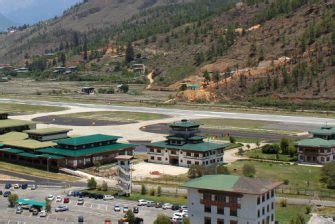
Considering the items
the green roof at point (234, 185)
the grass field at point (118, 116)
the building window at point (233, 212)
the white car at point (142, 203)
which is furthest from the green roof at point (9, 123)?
the building window at point (233, 212)

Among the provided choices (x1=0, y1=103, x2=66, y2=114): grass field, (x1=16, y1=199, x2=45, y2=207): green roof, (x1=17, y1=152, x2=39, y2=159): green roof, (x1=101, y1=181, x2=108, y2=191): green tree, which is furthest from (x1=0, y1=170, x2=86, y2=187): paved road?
(x1=0, y1=103, x2=66, y2=114): grass field

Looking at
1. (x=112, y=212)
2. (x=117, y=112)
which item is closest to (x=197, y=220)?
(x=112, y=212)

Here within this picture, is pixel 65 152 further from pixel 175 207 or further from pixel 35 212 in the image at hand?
pixel 175 207

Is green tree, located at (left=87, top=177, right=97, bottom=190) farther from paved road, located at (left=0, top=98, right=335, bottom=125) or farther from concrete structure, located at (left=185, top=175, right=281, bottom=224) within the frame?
paved road, located at (left=0, top=98, right=335, bottom=125)

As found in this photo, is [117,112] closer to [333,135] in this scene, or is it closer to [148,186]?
[333,135]

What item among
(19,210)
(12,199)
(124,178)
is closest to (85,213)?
(19,210)

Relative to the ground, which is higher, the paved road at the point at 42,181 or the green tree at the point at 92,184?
the green tree at the point at 92,184

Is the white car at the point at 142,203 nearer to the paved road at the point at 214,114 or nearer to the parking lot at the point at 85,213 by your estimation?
the parking lot at the point at 85,213
